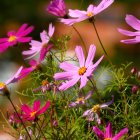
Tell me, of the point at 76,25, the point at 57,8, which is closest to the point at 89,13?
the point at 57,8

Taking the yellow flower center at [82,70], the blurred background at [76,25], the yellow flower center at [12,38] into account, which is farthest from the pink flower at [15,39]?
the blurred background at [76,25]

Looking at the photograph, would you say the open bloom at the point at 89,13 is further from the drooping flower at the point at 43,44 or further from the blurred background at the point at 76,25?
the blurred background at the point at 76,25

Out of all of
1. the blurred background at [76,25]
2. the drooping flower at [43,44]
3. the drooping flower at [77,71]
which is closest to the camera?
the drooping flower at [77,71]

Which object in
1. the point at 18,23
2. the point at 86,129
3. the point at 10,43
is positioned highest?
the point at 10,43

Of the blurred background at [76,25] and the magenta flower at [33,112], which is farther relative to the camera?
the blurred background at [76,25]

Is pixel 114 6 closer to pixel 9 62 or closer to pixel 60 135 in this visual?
pixel 9 62

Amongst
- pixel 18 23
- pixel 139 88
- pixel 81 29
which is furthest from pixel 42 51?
pixel 18 23
